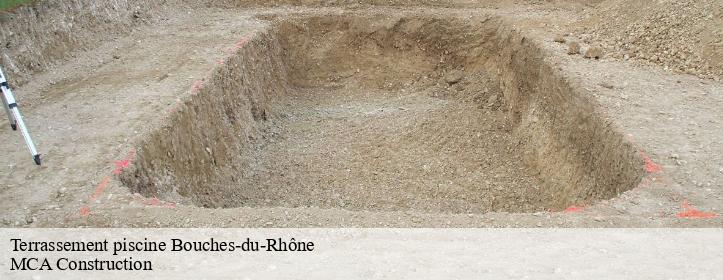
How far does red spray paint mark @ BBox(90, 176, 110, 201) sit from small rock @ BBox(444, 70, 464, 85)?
6.78 m

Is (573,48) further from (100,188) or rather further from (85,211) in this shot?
(85,211)

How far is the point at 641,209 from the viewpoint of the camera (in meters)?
4.82

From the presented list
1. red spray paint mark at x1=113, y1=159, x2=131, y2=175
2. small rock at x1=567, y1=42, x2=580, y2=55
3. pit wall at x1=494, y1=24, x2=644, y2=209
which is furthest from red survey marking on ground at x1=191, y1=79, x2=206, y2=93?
small rock at x1=567, y1=42, x2=580, y2=55

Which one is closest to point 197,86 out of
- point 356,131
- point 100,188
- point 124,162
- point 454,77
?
point 124,162

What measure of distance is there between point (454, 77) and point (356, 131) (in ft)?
8.22

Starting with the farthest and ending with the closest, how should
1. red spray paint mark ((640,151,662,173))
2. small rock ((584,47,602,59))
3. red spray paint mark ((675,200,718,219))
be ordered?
small rock ((584,47,602,59)) → red spray paint mark ((640,151,662,173)) → red spray paint mark ((675,200,718,219))

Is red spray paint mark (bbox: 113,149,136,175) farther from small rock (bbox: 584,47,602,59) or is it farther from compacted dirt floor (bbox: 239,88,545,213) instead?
small rock (bbox: 584,47,602,59)

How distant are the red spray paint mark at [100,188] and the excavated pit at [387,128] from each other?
0.18 metres

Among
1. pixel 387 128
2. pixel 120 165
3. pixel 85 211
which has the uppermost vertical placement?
pixel 120 165

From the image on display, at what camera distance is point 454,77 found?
1052cm

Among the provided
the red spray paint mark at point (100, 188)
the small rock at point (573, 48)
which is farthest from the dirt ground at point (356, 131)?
the small rock at point (573, 48)

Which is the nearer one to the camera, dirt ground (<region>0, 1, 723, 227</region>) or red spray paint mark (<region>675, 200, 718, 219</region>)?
red spray paint mark (<region>675, 200, 718, 219</region>)

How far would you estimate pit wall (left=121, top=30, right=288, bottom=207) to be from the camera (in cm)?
604

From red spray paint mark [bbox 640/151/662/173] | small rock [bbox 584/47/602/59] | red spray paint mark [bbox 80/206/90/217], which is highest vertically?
small rock [bbox 584/47/602/59]
